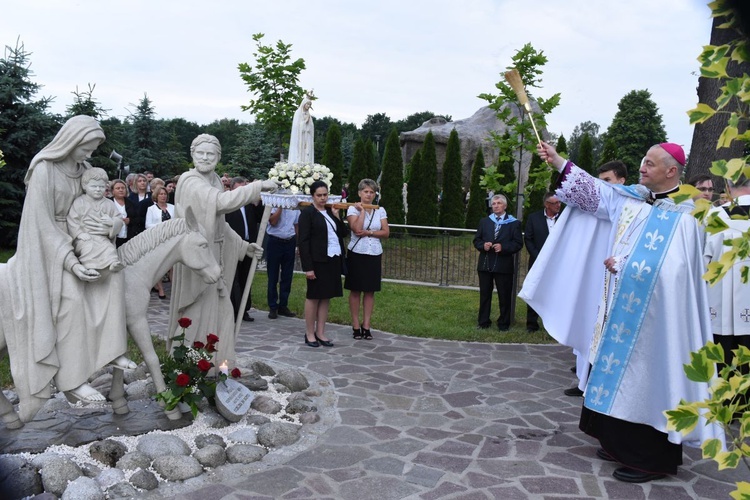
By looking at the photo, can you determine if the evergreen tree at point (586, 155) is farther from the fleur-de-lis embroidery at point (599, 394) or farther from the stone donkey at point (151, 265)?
the stone donkey at point (151, 265)

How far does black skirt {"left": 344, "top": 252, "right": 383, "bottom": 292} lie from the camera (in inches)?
332

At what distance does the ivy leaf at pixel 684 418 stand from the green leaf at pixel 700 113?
2.47 feet

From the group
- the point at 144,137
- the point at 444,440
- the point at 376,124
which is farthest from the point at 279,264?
the point at 376,124

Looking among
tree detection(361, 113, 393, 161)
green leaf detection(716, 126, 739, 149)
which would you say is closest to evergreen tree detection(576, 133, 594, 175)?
green leaf detection(716, 126, 739, 149)

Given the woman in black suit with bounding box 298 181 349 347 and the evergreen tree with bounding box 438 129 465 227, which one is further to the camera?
the evergreen tree with bounding box 438 129 465 227

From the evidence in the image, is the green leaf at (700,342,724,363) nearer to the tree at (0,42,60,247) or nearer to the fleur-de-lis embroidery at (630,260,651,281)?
the fleur-de-lis embroidery at (630,260,651,281)

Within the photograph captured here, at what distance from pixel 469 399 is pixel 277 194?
3.06 meters

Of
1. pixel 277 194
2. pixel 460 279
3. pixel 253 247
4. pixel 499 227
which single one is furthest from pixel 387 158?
pixel 253 247

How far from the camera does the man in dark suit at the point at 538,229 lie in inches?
375

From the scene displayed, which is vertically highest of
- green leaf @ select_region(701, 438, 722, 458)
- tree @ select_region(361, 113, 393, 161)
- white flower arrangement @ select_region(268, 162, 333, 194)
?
tree @ select_region(361, 113, 393, 161)

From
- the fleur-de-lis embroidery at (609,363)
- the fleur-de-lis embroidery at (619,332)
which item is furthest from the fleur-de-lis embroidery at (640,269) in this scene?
the fleur-de-lis embroidery at (609,363)

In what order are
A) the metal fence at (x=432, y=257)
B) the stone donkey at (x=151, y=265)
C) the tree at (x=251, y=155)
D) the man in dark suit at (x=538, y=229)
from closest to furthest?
the stone donkey at (x=151, y=265) < the man in dark suit at (x=538, y=229) < the metal fence at (x=432, y=257) < the tree at (x=251, y=155)

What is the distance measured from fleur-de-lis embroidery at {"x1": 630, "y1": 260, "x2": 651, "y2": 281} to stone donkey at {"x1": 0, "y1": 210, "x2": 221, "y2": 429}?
325cm

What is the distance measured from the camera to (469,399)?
21.4 feet
